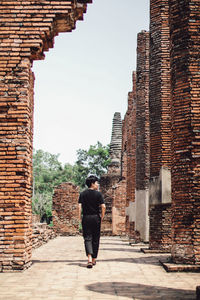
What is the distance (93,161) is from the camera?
2119 inches

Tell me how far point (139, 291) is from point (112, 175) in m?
24.7

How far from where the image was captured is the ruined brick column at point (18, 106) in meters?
6.97

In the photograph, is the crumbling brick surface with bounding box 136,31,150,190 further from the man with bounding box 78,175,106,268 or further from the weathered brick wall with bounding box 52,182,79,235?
the weathered brick wall with bounding box 52,182,79,235

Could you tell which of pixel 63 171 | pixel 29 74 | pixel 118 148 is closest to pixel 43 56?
pixel 29 74

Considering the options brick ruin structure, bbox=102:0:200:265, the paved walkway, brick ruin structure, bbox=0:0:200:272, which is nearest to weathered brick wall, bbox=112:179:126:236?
brick ruin structure, bbox=102:0:200:265

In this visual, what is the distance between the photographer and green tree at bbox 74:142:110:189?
52781 millimetres

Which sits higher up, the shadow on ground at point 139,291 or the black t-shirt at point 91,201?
the black t-shirt at point 91,201

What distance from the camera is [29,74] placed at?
24.9 feet

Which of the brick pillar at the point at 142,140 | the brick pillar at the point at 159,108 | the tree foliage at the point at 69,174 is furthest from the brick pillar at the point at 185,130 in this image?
the tree foliage at the point at 69,174

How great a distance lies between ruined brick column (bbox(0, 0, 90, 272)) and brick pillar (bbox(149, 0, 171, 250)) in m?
4.27

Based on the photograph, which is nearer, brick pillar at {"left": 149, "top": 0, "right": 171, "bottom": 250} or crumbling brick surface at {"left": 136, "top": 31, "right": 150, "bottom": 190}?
brick pillar at {"left": 149, "top": 0, "right": 171, "bottom": 250}

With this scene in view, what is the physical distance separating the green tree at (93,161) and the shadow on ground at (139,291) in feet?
153

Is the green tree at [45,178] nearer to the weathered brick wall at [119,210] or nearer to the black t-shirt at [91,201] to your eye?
the weathered brick wall at [119,210]

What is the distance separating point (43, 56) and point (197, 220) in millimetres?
4173
